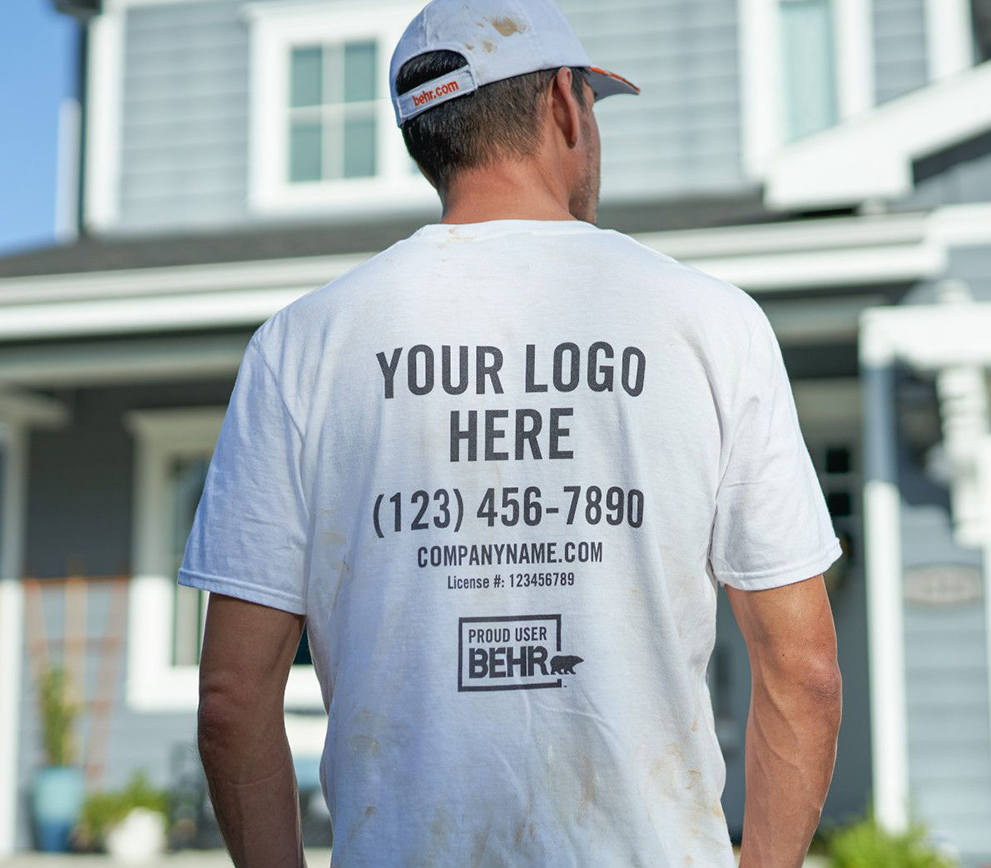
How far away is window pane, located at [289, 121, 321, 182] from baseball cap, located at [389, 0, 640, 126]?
7555 millimetres

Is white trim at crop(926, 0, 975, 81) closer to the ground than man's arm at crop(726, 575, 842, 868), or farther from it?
farther from it

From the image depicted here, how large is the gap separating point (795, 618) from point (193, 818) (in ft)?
23.4

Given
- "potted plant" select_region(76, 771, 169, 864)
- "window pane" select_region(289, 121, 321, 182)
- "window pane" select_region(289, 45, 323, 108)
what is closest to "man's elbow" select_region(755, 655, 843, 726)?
"potted plant" select_region(76, 771, 169, 864)

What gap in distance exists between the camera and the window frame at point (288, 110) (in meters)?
8.71

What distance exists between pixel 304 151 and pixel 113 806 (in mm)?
4404

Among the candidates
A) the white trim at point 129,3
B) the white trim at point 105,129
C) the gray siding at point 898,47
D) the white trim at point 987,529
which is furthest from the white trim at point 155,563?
the gray siding at point 898,47

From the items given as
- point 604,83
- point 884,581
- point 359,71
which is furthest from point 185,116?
point 604,83

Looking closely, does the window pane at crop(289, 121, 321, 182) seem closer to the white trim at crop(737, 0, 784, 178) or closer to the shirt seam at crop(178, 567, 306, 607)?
the white trim at crop(737, 0, 784, 178)

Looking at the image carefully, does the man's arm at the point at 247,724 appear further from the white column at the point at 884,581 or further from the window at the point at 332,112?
the window at the point at 332,112

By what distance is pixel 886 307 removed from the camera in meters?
6.44

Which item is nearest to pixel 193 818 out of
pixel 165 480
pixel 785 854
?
pixel 165 480

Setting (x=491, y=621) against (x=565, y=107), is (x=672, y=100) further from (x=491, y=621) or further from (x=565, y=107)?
(x=491, y=621)

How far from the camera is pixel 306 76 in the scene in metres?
8.95

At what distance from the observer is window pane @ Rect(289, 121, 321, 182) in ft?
29.0
